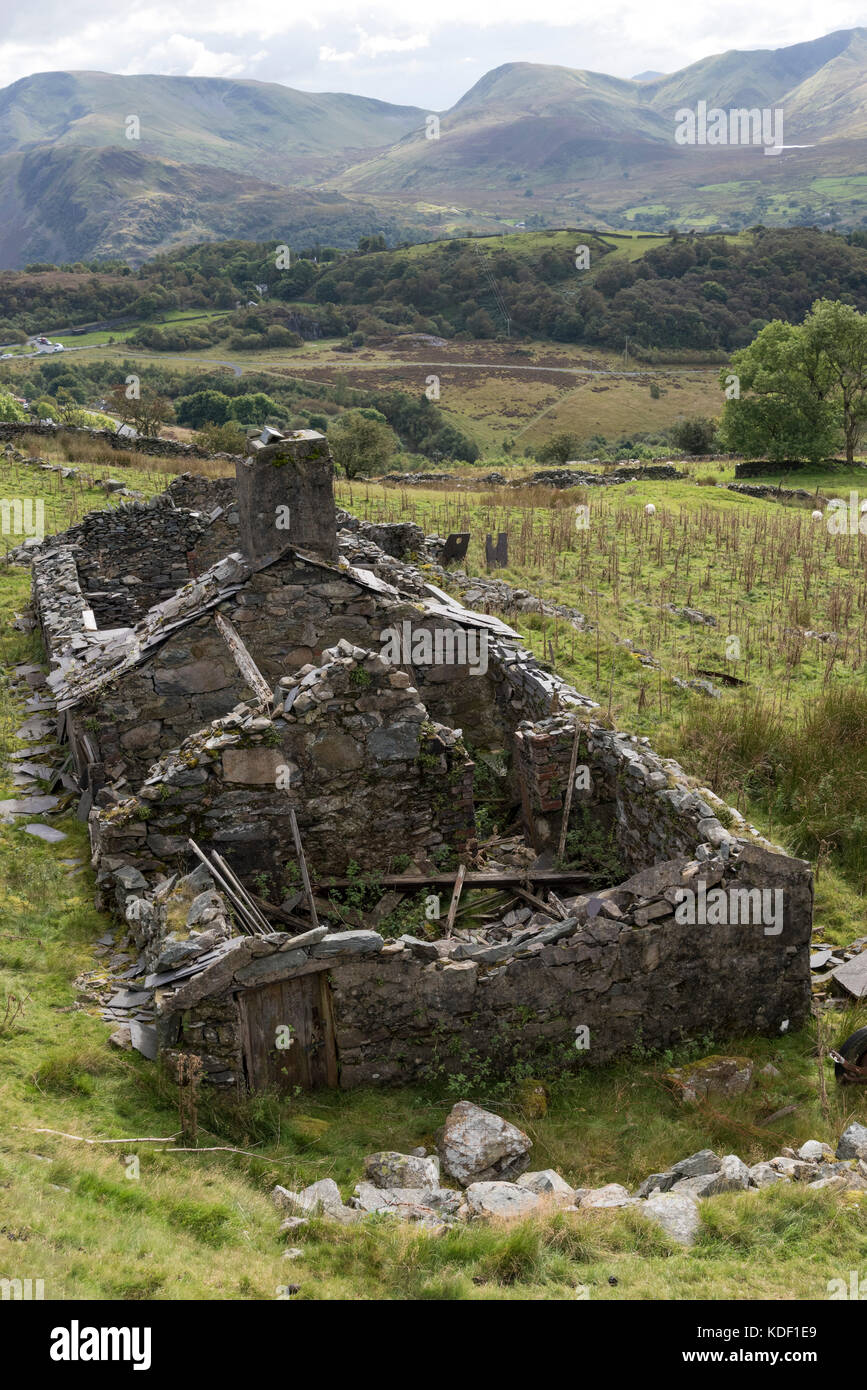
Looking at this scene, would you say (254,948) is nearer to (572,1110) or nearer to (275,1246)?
(275,1246)

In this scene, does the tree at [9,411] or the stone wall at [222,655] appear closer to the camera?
the stone wall at [222,655]

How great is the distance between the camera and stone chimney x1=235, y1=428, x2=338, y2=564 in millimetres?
11516

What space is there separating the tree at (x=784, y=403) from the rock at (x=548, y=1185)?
141ft

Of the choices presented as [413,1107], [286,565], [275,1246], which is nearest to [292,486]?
[286,565]

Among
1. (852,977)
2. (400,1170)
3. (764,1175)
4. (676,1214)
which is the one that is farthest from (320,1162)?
(852,977)

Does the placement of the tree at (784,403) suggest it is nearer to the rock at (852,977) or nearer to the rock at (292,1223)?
the rock at (852,977)

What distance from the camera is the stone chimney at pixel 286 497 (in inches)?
453

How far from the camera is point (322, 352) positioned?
11744 centimetres

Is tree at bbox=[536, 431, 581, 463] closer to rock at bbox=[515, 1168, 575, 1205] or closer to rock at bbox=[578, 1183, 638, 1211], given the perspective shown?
rock at bbox=[515, 1168, 575, 1205]

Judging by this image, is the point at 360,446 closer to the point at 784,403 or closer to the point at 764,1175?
the point at 784,403

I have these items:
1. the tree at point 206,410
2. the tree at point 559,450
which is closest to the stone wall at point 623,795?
the tree at point 559,450

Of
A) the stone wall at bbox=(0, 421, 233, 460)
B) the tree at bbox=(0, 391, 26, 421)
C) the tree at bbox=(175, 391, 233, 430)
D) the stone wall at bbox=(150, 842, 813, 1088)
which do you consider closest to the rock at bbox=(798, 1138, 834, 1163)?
the stone wall at bbox=(150, 842, 813, 1088)

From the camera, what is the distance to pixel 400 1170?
22.0ft

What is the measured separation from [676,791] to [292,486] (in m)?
5.57
